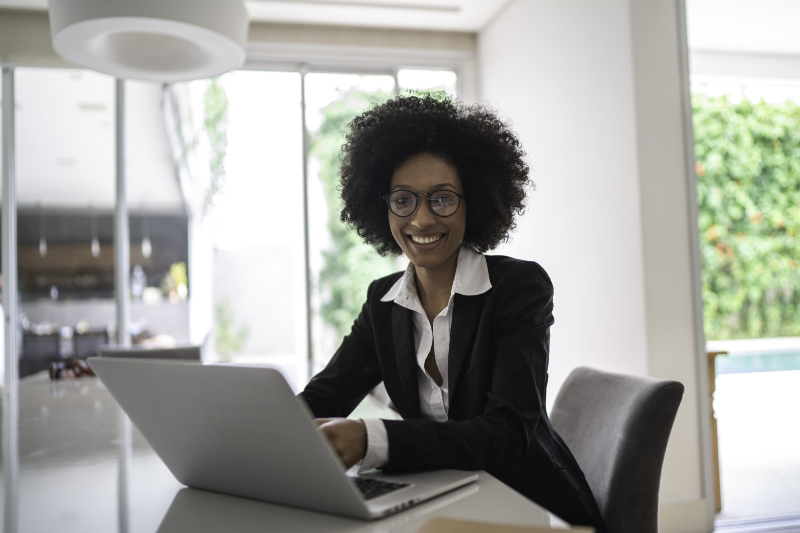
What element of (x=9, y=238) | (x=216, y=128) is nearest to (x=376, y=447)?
(x=216, y=128)

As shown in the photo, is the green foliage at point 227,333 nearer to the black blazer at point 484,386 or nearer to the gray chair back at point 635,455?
the black blazer at point 484,386

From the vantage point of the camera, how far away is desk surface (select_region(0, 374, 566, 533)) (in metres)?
0.70

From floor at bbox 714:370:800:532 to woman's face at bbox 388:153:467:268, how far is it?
245cm

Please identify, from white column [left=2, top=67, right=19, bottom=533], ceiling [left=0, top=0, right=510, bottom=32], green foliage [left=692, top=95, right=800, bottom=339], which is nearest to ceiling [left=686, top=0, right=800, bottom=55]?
ceiling [left=0, top=0, right=510, bottom=32]

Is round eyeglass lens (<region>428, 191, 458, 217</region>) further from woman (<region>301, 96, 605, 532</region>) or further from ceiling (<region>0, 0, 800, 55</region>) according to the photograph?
ceiling (<region>0, 0, 800, 55</region>)

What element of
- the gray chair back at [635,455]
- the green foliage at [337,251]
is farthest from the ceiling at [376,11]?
the gray chair back at [635,455]

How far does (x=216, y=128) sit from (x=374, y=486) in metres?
4.55

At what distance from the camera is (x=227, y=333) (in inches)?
195

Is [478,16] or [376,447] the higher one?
[478,16]

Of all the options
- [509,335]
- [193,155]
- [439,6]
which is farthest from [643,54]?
[193,155]

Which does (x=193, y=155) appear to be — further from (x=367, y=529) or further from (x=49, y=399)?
(x=367, y=529)

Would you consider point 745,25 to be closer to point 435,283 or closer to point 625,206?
point 625,206

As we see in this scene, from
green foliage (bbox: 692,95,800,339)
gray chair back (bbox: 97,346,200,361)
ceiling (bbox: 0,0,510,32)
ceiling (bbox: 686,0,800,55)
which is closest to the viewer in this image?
gray chair back (bbox: 97,346,200,361)

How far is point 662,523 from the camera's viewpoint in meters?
2.85
